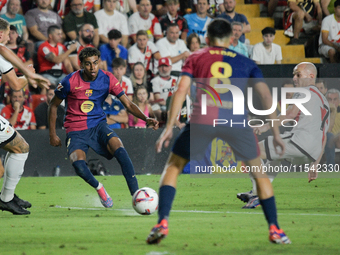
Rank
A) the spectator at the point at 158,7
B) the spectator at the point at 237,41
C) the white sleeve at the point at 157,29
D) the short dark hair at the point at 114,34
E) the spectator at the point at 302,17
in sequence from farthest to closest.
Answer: the spectator at the point at 302,17
the spectator at the point at 158,7
the white sleeve at the point at 157,29
the spectator at the point at 237,41
the short dark hair at the point at 114,34

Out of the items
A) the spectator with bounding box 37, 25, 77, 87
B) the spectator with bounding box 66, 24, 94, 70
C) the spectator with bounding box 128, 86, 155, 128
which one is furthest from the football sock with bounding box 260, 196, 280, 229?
the spectator with bounding box 66, 24, 94, 70

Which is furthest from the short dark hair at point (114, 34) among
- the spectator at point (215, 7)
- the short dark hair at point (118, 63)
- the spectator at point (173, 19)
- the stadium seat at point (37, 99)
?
the spectator at point (215, 7)

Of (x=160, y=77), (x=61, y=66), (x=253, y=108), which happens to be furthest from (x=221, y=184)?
(x=61, y=66)

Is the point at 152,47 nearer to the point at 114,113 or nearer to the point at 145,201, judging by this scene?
the point at 114,113

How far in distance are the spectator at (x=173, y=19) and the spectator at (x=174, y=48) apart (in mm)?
645

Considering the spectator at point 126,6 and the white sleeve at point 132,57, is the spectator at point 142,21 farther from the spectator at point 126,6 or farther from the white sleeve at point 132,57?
the white sleeve at point 132,57

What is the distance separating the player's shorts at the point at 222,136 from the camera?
14.2 ft

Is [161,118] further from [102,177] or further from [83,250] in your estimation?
[83,250]

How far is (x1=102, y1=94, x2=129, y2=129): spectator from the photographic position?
11.9 metres

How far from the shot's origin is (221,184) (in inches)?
390

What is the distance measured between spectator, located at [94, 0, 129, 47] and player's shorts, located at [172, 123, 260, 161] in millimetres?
9109

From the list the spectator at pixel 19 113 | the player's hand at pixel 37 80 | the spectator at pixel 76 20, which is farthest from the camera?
the spectator at pixel 76 20

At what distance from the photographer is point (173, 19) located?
45.5 ft

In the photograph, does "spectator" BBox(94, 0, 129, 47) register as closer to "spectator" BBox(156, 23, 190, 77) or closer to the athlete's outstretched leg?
"spectator" BBox(156, 23, 190, 77)
